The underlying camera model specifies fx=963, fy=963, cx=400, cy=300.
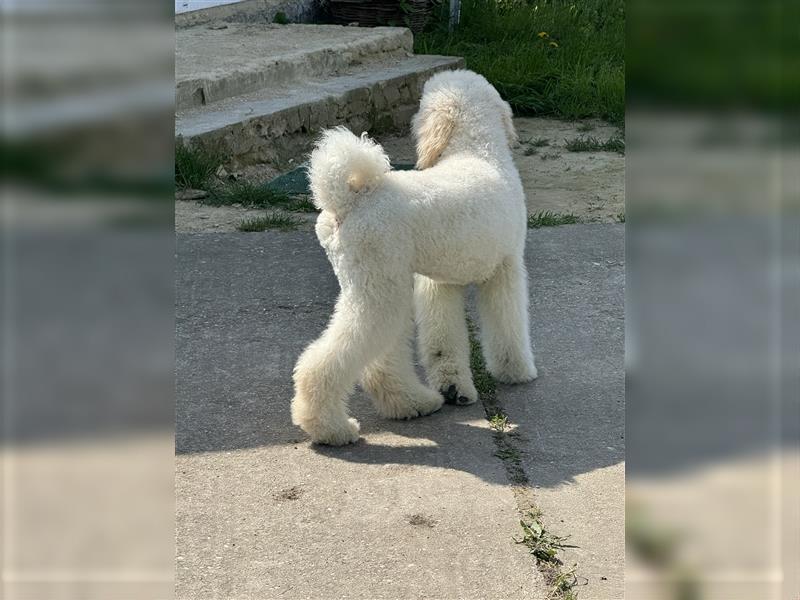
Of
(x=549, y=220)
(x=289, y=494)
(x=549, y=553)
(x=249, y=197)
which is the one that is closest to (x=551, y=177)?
(x=549, y=220)

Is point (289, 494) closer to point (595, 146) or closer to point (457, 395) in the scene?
point (457, 395)

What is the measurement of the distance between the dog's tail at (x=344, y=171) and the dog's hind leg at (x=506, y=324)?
75 cm

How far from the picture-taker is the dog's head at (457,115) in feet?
12.5

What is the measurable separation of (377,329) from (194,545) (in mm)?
980

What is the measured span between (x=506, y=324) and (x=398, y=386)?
→ 21.9 inches

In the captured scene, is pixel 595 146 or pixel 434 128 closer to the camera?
pixel 434 128

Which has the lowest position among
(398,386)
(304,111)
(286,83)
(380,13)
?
(398,386)

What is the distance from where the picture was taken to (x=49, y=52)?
706 millimetres

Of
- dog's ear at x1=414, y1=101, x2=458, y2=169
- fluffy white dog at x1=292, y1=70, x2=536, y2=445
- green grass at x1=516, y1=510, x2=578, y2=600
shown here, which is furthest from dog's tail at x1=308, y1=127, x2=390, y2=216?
green grass at x1=516, y1=510, x2=578, y2=600

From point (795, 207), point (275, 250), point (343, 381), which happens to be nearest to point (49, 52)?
point (795, 207)

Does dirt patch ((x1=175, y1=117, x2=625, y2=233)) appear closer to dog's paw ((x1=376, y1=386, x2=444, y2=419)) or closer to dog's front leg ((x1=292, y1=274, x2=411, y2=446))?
dog's paw ((x1=376, y1=386, x2=444, y2=419))

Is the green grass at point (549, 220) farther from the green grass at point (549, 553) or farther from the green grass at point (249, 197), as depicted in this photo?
the green grass at point (549, 553)

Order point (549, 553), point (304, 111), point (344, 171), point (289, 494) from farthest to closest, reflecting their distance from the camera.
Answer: point (304, 111) → point (344, 171) → point (289, 494) → point (549, 553)

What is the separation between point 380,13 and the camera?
10.9 m
